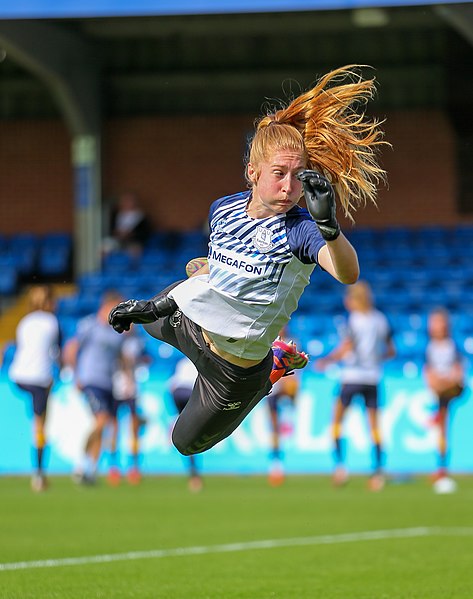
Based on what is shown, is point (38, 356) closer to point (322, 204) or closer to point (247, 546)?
point (247, 546)

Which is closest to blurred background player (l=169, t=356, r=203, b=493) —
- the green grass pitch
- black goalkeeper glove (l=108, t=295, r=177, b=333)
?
the green grass pitch

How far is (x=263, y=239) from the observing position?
5609 millimetres

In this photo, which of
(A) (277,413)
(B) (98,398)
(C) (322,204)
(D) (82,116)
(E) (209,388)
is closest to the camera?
(C) (322,204)

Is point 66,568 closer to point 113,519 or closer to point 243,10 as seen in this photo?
point 113,519

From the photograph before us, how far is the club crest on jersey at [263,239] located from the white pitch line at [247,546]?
3516 mm

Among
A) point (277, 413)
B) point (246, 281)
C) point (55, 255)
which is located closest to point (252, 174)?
point (246, 281)

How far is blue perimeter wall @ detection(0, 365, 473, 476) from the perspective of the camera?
15852mm

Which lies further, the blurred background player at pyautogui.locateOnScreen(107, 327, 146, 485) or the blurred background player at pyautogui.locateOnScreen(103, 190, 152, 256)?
the blurred background player at pyautogui.locateOnScreen(103, 190, 152, 256)

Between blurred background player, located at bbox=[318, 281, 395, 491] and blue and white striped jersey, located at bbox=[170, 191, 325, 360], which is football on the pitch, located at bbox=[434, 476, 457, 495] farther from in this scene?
blue and white striped jersey, located at bbox=[170, 191, 325, 360]

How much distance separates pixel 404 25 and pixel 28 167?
9.16 meters

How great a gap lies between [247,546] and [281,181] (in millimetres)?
4611

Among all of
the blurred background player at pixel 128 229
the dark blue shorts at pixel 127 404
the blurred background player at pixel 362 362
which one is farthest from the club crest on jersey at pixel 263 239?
the blurred background player at pixel 128 229

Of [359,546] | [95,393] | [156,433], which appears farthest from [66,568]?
[156,433]

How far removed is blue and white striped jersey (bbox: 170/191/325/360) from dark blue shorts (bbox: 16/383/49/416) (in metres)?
8.72
